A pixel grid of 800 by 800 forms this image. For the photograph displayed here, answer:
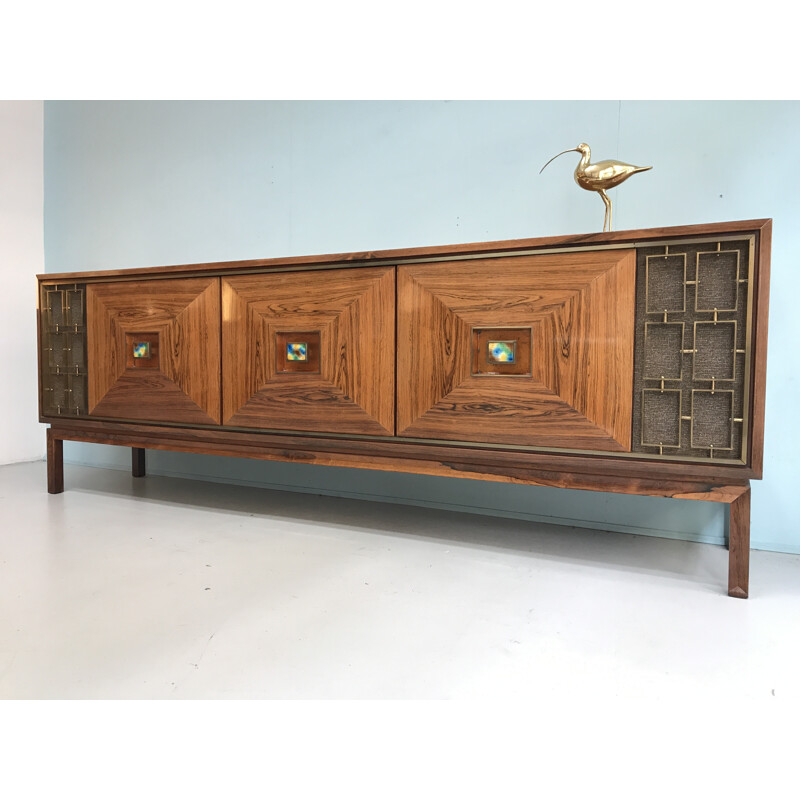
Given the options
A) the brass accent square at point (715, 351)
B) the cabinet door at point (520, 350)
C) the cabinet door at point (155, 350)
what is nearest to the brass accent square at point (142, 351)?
the cabinet door at point (155, 350)

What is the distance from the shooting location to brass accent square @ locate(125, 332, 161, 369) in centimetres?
201

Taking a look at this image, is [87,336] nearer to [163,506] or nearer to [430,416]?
[163,506]

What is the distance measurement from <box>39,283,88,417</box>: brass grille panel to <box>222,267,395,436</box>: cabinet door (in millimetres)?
674

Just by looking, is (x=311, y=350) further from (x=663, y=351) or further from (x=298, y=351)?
(x=663, y=351)

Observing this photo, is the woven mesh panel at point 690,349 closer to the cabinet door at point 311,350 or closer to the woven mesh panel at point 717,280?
the woven mesh panel at point 717,280

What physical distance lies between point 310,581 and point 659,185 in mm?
1590

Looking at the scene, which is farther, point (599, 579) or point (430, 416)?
point (430, 416)

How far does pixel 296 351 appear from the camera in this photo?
1778 millimetres

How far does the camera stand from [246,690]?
2.95ft

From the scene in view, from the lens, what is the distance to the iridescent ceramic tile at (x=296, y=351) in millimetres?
1767

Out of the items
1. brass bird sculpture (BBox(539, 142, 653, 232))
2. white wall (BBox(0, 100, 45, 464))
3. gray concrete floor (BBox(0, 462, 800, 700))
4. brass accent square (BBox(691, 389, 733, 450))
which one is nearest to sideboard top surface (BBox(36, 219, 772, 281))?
brass bird sculpture (BBox(539, 142, 653, 232))

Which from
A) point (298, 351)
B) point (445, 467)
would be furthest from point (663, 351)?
point (298, 351)

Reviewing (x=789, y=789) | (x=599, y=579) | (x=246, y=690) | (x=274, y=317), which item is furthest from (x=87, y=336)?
(x=789, y=789)

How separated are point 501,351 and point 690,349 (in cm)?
45
